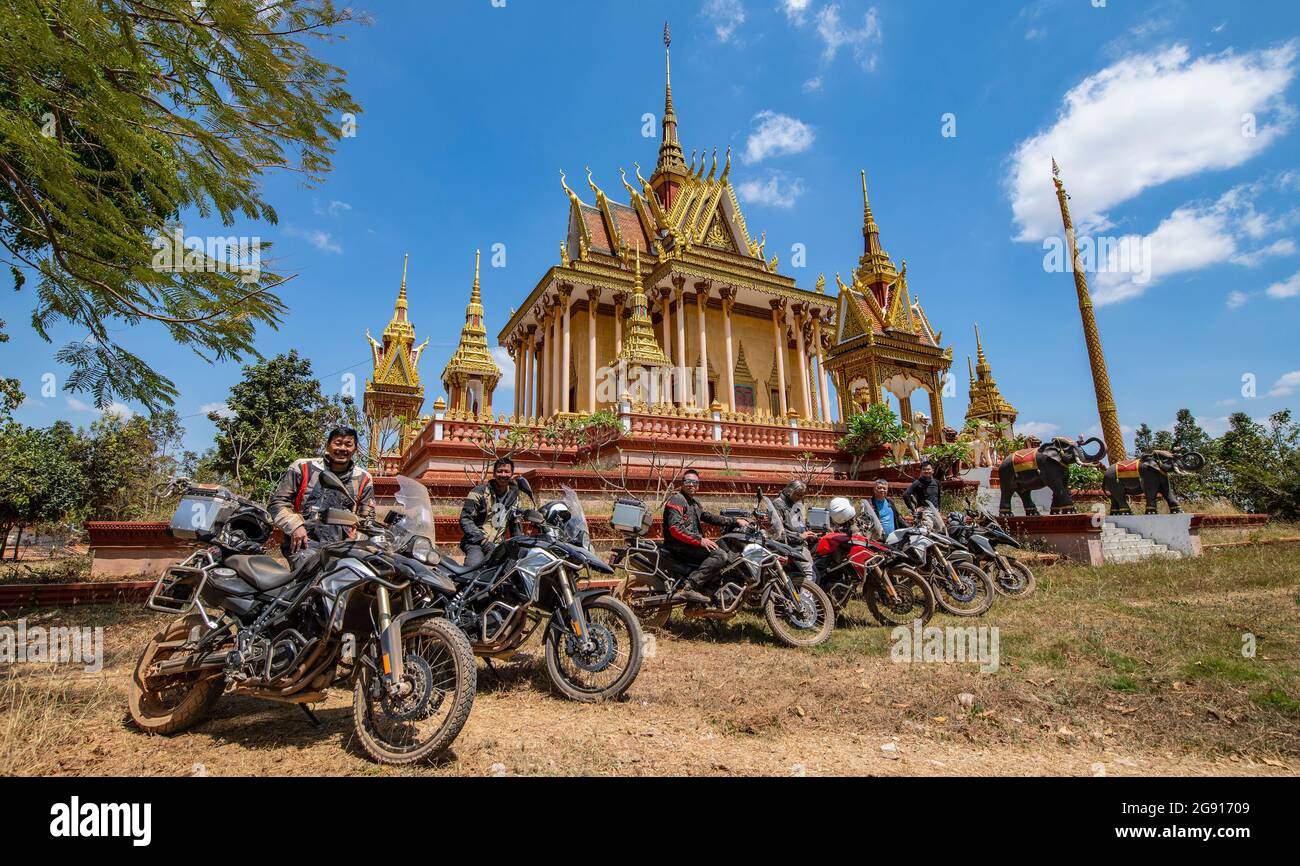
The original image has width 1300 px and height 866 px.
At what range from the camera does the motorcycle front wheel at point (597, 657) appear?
12.0 feet

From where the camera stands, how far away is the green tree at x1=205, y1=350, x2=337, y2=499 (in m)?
20.3

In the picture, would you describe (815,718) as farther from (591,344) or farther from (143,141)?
(591,344)

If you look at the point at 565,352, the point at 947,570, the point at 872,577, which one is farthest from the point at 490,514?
the point at 565,352

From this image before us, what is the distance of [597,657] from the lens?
145 inches

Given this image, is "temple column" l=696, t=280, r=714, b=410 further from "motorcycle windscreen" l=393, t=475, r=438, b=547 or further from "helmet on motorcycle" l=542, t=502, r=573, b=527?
"motorcycle windscreen" l=393, t=475, r=438, b=547

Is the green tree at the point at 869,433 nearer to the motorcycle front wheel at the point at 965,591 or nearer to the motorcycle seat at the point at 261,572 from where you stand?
the motorcycle front wheel at the point at 965,591

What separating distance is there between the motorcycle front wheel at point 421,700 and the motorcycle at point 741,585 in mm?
2568

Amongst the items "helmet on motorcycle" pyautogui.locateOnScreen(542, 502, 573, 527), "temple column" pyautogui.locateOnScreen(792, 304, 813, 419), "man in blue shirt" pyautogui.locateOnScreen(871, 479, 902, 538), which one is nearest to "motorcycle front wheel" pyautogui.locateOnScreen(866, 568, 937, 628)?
"man in blue shirt" pyautogui.locateOnScreen(871, 479, 902, 538)

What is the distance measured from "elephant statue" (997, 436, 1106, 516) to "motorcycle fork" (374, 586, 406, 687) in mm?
11579

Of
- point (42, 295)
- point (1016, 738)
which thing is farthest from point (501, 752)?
point (42, 295)

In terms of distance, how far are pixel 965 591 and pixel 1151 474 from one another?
8.09m

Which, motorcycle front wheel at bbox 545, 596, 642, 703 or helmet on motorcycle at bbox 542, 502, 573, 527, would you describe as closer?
motorcycle front wheel at bbox 545, 596, 642, 703
